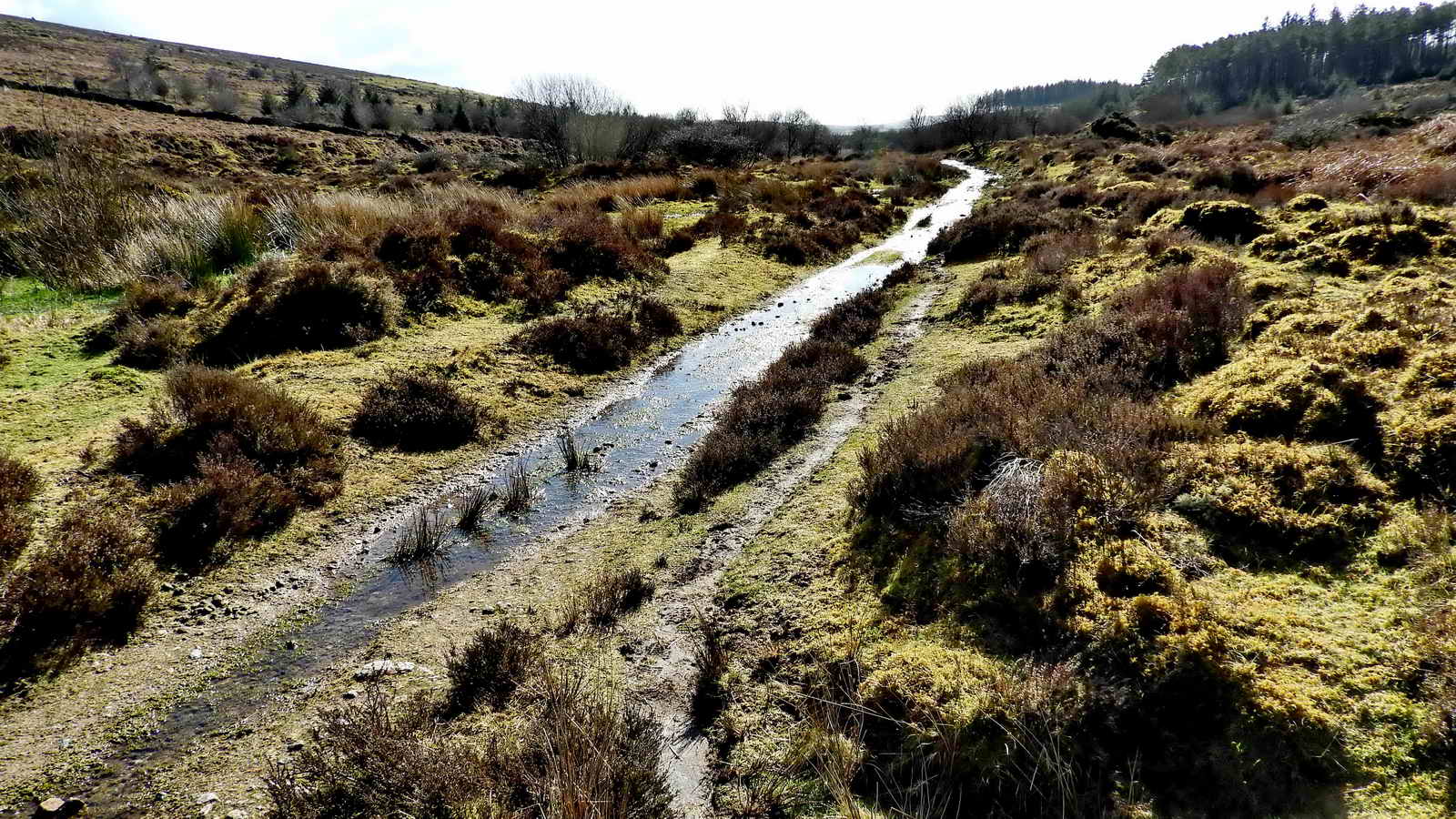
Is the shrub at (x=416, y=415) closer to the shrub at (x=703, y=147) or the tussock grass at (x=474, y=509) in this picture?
the tussock grass at (x=474, y=509)

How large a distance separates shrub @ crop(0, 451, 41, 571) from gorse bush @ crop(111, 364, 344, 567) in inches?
25.6

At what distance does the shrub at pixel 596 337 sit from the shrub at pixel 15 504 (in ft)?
21.2

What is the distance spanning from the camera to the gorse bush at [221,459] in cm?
595

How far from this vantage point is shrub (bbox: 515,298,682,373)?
11.4 metres

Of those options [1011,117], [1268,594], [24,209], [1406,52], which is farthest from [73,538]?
[1406,52]

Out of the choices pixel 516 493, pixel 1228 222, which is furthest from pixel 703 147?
pixel 516 493

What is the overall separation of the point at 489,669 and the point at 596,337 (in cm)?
798

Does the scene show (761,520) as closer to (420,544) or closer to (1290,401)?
(420,544)

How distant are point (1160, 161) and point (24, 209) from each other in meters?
32.8

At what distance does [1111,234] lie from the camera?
558 inches

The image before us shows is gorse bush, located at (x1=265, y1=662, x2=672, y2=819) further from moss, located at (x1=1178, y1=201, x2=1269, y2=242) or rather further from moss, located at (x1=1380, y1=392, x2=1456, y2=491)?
moss, located at (x1=1178, y1=201, x2=1269, y2=242)

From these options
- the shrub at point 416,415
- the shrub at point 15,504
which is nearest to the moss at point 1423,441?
the shrub at point 416,415

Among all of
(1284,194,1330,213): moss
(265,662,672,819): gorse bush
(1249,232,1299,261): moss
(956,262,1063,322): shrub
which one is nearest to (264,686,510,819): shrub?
(265,662,672,819): gorse bush

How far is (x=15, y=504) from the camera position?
5527 millimetres
